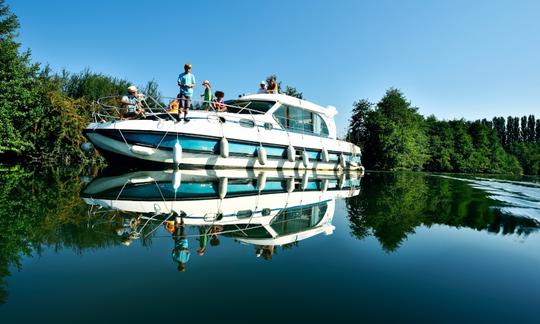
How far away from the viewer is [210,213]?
4.82 metres

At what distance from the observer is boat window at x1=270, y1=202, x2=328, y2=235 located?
14.1 feet

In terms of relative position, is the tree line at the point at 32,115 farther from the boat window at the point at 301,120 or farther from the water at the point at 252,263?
the water at the point at 252,263

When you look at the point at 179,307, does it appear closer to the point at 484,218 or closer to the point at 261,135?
the point at 484,218

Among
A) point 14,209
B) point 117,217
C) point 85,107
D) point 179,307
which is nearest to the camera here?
point 179,307

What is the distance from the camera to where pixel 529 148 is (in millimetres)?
62281

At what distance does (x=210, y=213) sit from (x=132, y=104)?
7.65 meters

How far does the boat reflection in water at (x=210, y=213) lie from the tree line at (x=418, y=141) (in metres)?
20.1

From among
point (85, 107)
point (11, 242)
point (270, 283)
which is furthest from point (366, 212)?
point (85, 107)

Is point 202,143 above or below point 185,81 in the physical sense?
below

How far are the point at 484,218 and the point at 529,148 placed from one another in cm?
7177

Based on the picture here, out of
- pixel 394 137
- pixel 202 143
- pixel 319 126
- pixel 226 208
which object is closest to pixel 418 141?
pixel 394 137

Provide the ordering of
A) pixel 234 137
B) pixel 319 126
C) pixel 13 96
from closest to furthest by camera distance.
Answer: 1. pixel 234 137
2. pixel 319 126
3. pixel 13 96

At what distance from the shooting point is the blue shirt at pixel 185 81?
10461mm

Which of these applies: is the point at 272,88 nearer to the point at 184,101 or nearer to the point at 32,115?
the point at 184,101
